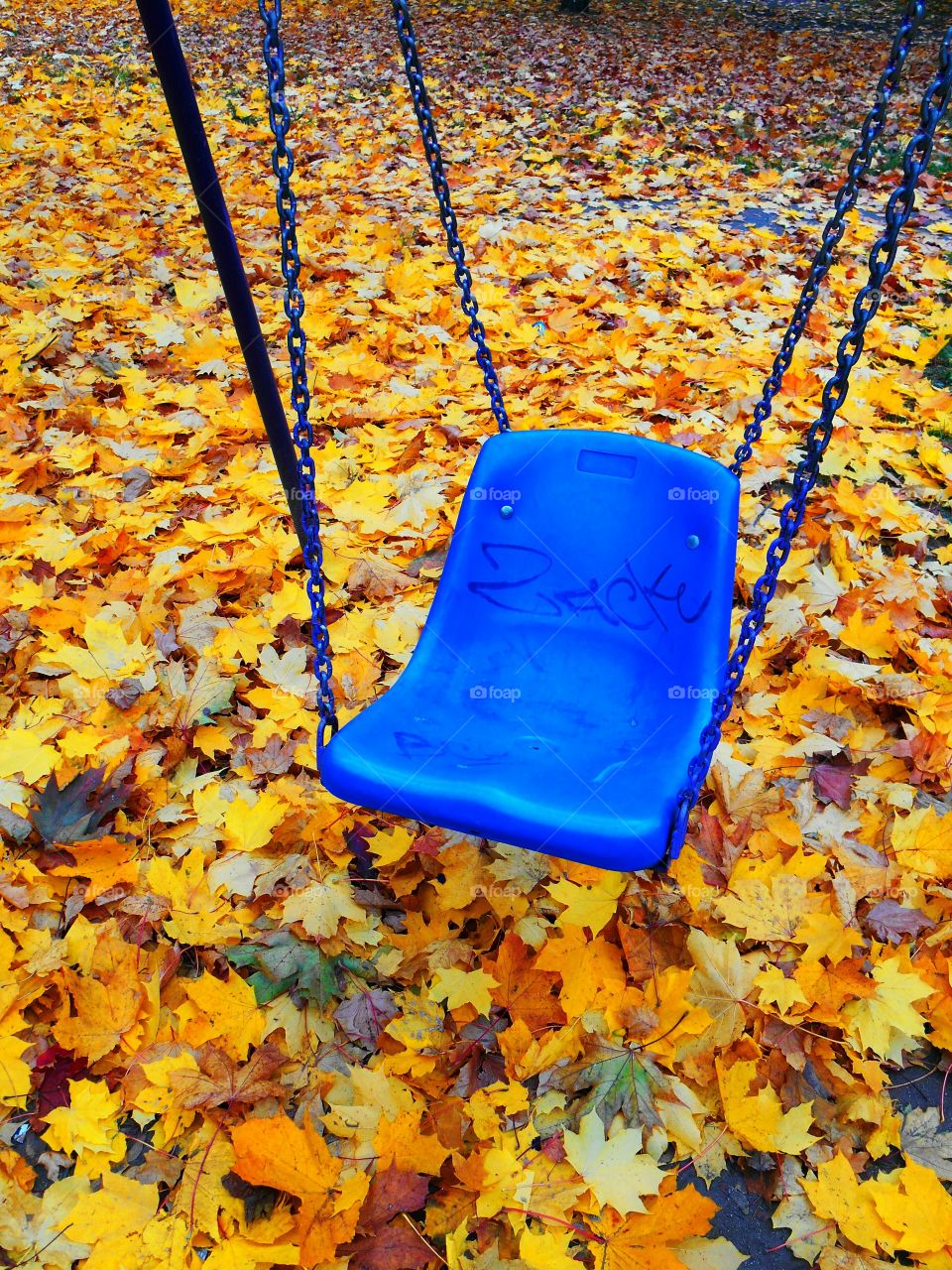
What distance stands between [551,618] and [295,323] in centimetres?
88

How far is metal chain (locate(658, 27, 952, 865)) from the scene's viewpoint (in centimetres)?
108

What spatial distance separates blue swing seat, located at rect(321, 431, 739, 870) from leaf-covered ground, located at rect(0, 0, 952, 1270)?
326 millimetres

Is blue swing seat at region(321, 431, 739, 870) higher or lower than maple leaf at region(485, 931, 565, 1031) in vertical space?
higher

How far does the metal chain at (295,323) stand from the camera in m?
1.25

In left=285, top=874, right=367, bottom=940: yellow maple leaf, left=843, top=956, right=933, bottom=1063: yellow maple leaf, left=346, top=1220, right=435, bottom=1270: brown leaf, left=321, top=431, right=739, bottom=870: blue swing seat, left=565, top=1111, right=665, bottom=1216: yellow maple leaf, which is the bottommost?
left=843, top=956, right=933, bottom=1063: yellow maple leaf

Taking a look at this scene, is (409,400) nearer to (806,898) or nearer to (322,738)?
(322,738)

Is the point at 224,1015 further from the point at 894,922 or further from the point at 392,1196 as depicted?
the point at 894,922

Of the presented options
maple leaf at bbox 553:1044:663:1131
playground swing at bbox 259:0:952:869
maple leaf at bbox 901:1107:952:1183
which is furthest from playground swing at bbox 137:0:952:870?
maple leaf at bbox 901:1107:952:1183

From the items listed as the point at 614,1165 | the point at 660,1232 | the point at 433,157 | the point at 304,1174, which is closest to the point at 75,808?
the point at 304,1174

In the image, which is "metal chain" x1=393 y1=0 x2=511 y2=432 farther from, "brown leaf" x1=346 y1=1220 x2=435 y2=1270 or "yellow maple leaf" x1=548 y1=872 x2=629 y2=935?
"brown leaf" x1=346 y1=1220 x2=435 y2=1270

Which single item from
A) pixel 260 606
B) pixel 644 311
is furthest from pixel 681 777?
pixel 644 311

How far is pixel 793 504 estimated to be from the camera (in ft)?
4.26

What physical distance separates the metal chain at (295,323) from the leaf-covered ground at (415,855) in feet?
1.86

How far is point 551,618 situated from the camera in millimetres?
1965
